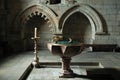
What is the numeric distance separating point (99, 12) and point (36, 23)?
2.51 meters

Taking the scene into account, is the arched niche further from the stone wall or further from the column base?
the column base

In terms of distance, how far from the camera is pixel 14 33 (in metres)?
9.24

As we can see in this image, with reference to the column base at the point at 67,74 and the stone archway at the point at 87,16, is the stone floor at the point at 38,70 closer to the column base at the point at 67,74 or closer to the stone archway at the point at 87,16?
the column base at the point at 67,74

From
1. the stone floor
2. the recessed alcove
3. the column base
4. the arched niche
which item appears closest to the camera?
the stone floor

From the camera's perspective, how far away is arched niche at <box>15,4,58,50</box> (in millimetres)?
9242

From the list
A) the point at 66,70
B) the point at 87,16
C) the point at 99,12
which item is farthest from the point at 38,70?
the point at 99,12

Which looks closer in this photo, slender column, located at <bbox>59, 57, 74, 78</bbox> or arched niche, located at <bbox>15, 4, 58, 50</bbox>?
slender column, located at <bbox>59, 57, 74, 78</bbox>

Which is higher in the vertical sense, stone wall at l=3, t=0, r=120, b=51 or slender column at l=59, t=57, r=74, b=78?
stone wall at l=3, t=0, r=120, b=51

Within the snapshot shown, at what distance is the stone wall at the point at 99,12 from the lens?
9219 millimetres

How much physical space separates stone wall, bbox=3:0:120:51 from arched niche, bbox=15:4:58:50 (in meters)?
0.14

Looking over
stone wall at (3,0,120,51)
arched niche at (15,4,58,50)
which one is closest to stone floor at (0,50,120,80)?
stone wall at (3,0,120,51)

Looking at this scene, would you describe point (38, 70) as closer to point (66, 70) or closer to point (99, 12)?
point (66, 70)

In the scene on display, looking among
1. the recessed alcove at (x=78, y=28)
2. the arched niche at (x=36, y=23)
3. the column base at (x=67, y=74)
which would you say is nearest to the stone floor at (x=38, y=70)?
the column base at (x=67, y=74)

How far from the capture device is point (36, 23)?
979 cm
